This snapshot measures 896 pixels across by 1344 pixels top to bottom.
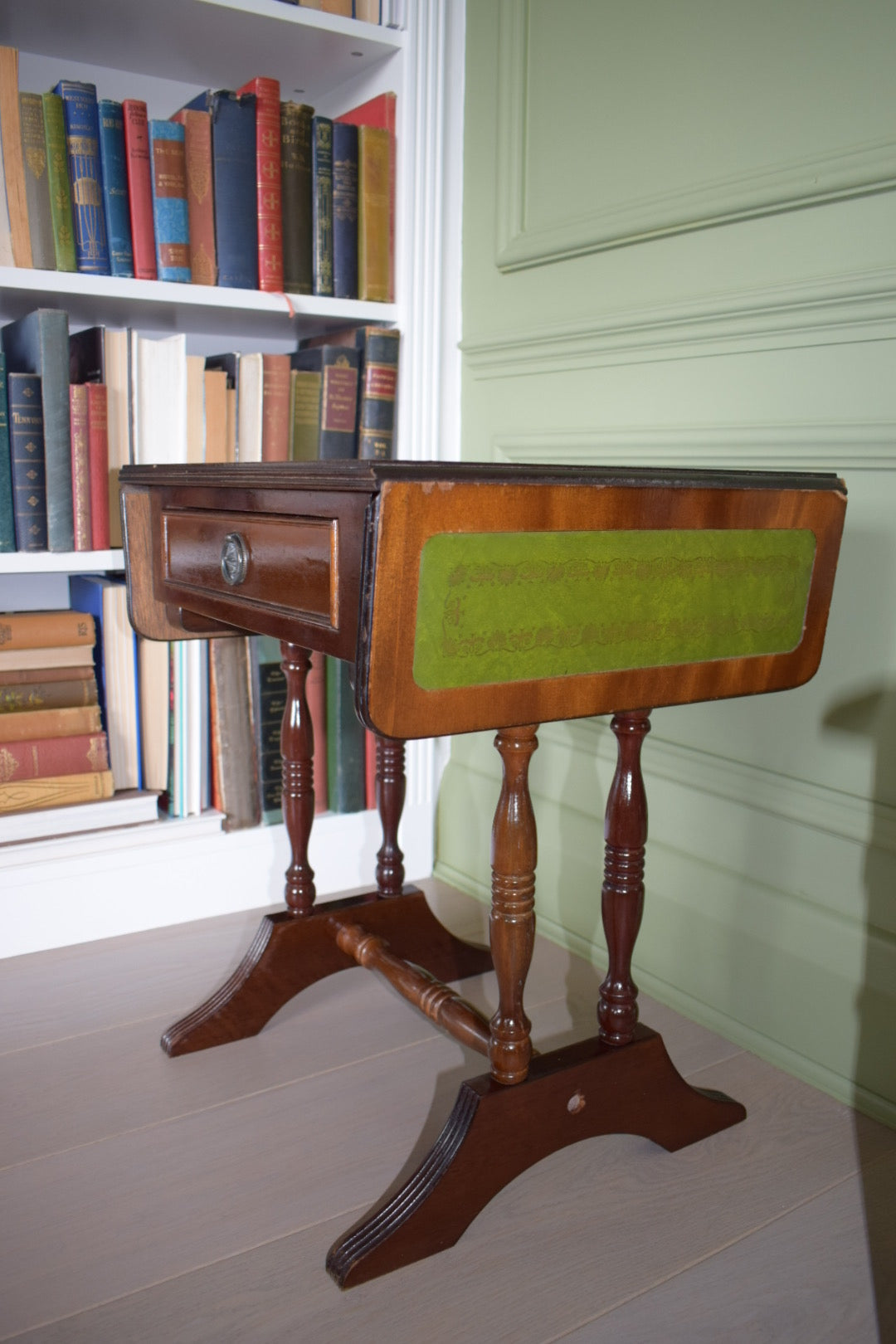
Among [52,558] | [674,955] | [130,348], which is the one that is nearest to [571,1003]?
[674,955]

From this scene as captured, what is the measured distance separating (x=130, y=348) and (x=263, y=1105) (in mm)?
1109

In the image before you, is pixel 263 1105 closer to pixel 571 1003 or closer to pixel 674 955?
pixel 571 1003

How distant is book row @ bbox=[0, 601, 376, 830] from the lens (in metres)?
1.68

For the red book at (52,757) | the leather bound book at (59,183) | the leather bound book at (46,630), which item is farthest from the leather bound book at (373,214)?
the red book at (52,757)

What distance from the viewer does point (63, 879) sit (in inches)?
67.6

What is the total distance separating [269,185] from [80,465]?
536 millimetres

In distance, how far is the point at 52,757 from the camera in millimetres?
1690

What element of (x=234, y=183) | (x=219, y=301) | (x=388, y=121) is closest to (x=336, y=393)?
(x=219, y=301)

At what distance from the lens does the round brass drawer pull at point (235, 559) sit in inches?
41.9

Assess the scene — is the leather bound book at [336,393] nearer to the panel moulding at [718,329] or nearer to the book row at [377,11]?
the panel moulding at [718,329]

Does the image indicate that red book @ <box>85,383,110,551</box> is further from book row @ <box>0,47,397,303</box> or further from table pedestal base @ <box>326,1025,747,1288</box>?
table pedestal base @ <box>326,1025,747,1288</box>

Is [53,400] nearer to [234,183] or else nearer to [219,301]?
[219,301]

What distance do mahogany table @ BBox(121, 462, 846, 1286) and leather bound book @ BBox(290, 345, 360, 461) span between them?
538 mm

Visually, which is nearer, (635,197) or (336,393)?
(635,197)
